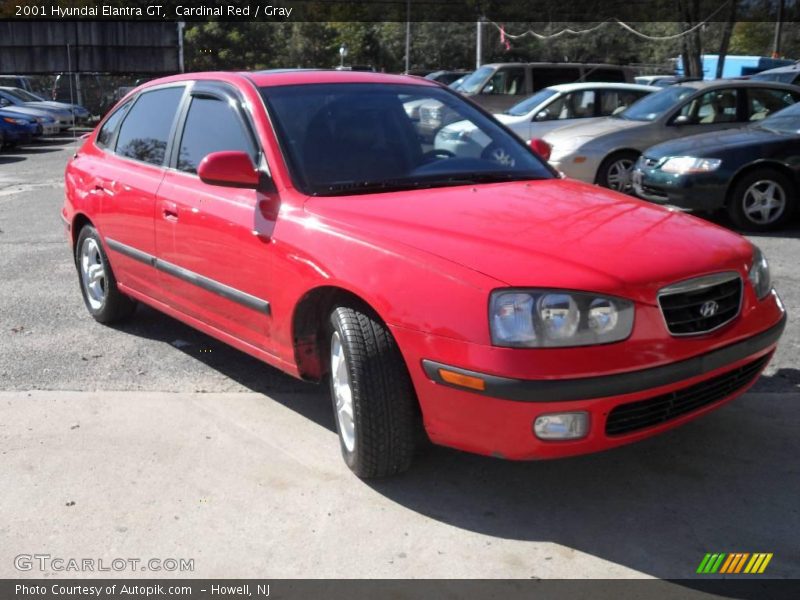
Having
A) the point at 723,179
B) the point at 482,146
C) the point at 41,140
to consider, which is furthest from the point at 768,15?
the point at 482,146

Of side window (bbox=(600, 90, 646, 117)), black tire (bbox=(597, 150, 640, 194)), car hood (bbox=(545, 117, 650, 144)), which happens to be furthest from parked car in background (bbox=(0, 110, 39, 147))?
black tire (bbox=(597, 150, 640, 194))

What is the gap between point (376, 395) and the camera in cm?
337

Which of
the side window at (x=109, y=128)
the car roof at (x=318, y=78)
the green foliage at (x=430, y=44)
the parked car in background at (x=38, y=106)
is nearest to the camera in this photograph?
the car roof at (x=318, y=78)

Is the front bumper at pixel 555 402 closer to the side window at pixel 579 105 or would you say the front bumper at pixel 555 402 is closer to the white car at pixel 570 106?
the white car at pixel 570 106

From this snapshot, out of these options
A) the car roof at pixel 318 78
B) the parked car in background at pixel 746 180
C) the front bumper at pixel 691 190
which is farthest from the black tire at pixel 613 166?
the car roof at pixel 318 78

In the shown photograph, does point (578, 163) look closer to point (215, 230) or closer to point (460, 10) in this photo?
point (215, 230)

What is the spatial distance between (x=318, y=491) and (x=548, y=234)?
4.57ft

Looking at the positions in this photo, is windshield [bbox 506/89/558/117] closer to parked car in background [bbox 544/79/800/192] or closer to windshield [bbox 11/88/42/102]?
parked car in background [bbox 544/79/800/192]

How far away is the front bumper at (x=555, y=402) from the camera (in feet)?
9.93

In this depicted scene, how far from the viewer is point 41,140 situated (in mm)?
25594

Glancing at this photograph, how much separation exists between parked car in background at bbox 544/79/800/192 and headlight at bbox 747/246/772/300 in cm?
683

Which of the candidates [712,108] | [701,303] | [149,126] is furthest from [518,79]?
[701,303]

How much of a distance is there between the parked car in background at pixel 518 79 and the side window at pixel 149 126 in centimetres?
1293

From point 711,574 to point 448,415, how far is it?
3.42ft
